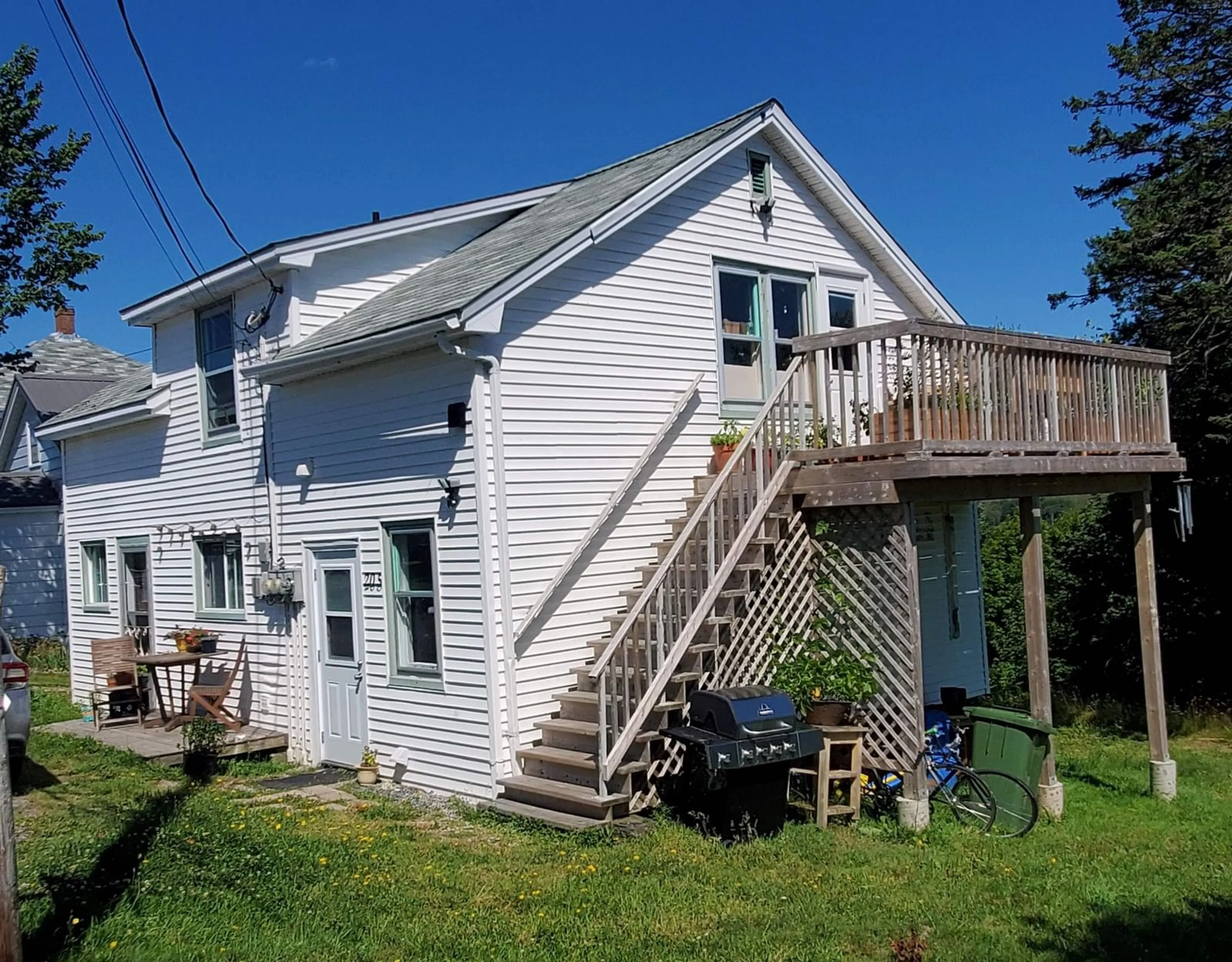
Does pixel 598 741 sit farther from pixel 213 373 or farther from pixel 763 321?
pixel 213 373

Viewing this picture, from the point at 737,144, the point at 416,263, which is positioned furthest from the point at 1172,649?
the point at 416,263

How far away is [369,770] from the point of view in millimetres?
10641

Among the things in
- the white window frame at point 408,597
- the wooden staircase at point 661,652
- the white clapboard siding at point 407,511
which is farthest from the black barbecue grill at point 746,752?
the white window frame at point 408,597

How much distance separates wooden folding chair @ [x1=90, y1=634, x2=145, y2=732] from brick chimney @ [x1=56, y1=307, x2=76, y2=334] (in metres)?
18.4

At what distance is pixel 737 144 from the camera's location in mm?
12078

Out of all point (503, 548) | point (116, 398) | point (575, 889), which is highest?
point (116, 398)

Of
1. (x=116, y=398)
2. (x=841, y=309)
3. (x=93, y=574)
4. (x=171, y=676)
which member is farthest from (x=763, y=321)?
(x=93, y=574)

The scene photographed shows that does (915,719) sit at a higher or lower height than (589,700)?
lower

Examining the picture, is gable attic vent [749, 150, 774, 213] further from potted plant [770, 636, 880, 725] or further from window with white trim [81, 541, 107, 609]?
window with white trim [81, 541, 107, 609]

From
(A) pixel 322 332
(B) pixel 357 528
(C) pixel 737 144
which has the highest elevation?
(C) pixel 737 144

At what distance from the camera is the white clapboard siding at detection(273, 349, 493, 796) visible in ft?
32.1

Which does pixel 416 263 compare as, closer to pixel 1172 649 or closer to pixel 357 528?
pixel 357 528

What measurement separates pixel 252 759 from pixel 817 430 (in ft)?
22.7

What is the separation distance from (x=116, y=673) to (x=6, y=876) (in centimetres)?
995
